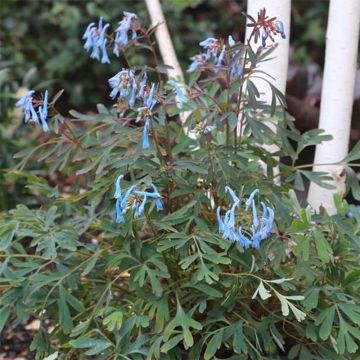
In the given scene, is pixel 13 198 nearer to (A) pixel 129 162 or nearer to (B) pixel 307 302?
(A) pixel 129 162

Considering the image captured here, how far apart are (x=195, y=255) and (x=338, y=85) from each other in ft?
3.16

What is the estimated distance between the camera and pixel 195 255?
1.90 metres

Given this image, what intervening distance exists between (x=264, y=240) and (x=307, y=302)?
20 cm

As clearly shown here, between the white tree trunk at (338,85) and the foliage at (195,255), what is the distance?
313 millimetres

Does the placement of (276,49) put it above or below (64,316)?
above

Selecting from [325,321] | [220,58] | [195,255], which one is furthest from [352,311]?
[220,58]

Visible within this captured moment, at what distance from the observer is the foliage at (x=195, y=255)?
1.92 m

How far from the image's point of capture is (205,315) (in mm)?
2160

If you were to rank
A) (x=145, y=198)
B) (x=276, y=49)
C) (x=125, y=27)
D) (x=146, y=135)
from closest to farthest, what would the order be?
(x=145, y=198) → (x=146, y=135) → (x=125, y=27) → (x=276, y=49)

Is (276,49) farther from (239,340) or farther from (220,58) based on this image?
(239,340)

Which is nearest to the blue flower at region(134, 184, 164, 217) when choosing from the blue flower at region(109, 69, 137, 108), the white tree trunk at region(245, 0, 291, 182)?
the blue flower at region(109, 69, 137, 108)

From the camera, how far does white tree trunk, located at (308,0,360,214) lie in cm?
251

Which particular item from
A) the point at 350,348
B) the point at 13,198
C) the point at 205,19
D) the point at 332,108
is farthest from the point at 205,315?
the point at 205,19

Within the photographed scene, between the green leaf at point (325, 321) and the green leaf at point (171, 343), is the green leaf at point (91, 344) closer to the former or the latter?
the green leaf at point (171, 343)
